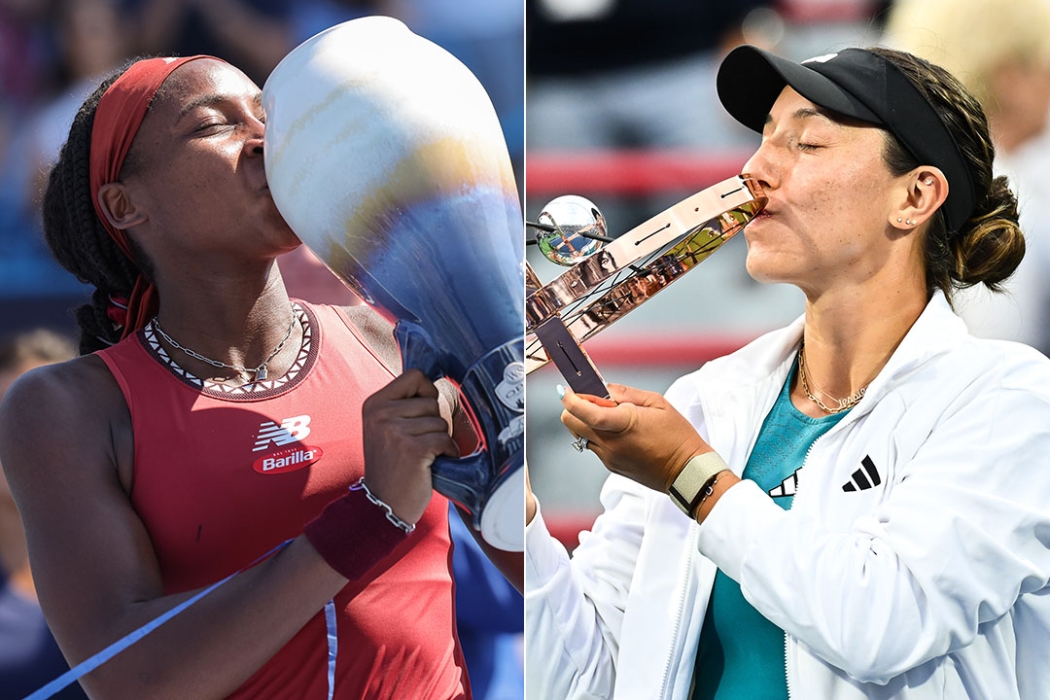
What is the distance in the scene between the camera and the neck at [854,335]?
70.6 inches

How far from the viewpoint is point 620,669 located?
5.91 feet

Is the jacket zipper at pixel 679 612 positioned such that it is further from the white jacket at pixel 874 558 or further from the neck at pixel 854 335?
the neck at pixel 854 335

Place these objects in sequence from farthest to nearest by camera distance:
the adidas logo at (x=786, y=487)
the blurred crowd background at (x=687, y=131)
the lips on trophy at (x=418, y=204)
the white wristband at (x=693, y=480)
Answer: the blurred crowd background at (x=687, y=131) < the adidas logo at (x=786, y=487) < the white wristband at (x=693, y=480) < the lips on trophy at (x=418, y=204)

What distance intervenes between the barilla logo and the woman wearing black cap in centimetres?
38

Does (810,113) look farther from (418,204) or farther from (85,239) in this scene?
(85,239)

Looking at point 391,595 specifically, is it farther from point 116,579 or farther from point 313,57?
point 313,57

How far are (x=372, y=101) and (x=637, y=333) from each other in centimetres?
87

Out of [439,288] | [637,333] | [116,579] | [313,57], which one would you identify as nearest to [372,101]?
[313,57]

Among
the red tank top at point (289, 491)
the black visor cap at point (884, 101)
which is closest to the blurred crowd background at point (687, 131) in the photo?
the black visor cap at point (884, 101)

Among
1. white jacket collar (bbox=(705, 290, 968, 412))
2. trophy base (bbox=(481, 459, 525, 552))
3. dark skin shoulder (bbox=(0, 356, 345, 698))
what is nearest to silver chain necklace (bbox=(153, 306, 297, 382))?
dark skin shoulder (bbox=(0, 356, 345, 698))

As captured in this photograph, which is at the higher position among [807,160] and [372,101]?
[372,101]

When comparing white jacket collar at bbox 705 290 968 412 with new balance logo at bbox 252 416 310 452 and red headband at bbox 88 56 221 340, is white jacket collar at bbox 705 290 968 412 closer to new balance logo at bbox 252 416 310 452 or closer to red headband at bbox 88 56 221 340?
new balance logo at bbox 252 416 310 452

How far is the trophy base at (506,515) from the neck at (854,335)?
1.81ft

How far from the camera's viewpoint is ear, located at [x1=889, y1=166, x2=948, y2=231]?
176 cm
